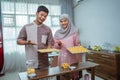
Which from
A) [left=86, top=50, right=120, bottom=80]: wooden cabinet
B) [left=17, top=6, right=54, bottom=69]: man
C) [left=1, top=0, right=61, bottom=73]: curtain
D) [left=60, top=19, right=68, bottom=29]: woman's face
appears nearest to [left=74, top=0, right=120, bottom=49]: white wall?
[left=86, top=50, right=120, bottom=80]: wooden cabinet

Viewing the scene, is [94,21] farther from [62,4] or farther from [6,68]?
[6,68]

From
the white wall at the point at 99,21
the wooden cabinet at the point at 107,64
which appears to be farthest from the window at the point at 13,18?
the wooden cabinet at the point at 107,64

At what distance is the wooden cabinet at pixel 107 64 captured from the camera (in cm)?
330

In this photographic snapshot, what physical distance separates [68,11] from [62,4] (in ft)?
1.17

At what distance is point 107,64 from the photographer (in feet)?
11.6

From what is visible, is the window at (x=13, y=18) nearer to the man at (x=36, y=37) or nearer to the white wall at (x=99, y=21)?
the white wall at (x=99, y=21)

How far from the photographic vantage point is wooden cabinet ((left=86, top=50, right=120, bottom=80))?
3302mm

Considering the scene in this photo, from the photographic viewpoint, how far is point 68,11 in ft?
18.1

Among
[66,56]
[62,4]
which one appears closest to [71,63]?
[66,56]

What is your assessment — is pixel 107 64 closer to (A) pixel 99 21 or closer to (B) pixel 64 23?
(A) pixel 99 21

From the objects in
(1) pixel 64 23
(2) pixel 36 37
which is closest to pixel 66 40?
(1) pixel 64 23

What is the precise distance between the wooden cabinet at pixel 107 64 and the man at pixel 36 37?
6.31ft

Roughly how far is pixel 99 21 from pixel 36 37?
271 cm

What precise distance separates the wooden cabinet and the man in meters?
1.92
